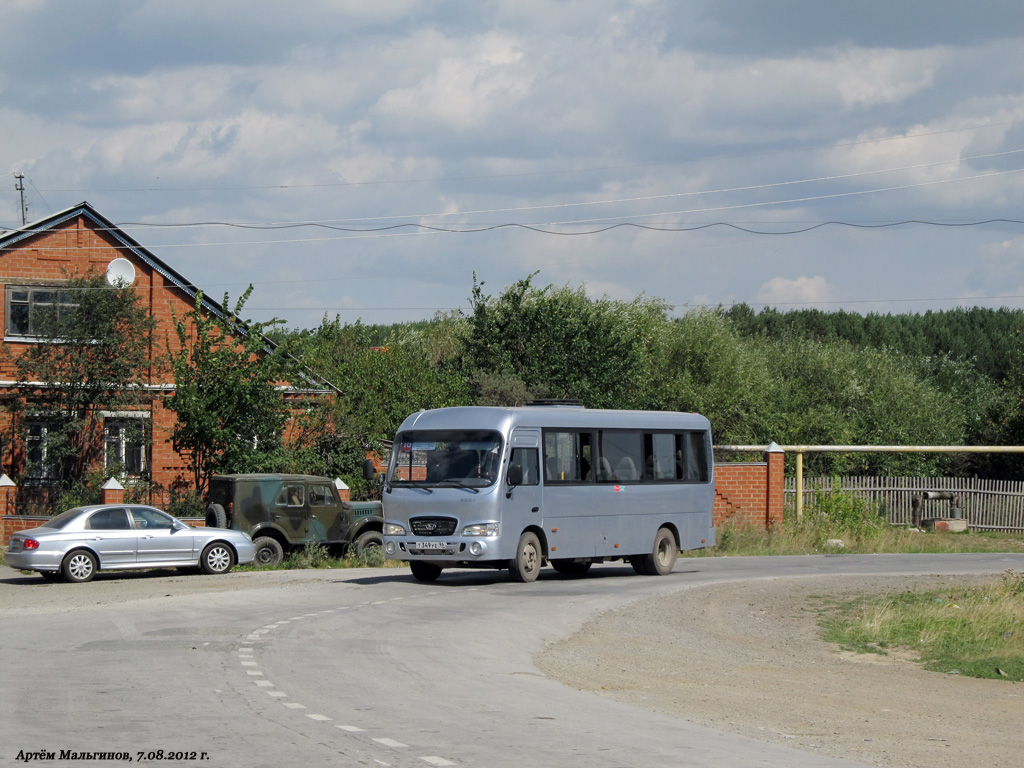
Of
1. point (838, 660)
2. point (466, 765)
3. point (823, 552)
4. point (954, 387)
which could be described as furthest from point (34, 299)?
point (954, 387)

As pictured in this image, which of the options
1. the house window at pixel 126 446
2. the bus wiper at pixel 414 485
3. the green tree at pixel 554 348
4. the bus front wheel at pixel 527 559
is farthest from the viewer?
the green tree at pixel 554 348

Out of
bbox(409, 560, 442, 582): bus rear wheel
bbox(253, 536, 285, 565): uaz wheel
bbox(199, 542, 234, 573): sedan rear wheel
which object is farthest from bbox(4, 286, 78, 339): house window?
bbox(409, 560, 442, 582): bus rear wheel

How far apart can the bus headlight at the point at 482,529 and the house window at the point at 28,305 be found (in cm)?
1740

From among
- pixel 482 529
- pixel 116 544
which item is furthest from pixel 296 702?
pixel 116 544

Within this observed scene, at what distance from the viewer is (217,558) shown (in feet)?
76.7

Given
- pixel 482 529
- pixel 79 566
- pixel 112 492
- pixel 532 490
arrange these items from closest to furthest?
pixel 482 529
pixel 532 490
pixel 79 566
pixel 112 492

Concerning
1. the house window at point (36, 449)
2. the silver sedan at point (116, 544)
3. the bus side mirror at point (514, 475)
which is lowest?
the silver sedan at point (116, 544)

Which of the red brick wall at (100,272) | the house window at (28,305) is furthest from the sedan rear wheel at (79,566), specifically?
the house window at (28,305)

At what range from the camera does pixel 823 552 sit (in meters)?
30.9

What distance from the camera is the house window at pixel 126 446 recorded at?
32938 millimetres

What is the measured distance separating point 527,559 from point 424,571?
1.86 m

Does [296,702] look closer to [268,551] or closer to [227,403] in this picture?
[268,551]

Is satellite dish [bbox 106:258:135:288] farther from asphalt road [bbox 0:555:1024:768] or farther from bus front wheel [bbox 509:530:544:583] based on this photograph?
bus front wheel [bbox 509:530:544:583]

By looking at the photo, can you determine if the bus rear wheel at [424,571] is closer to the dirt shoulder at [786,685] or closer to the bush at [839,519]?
the dirt shoulder at [786,685]
